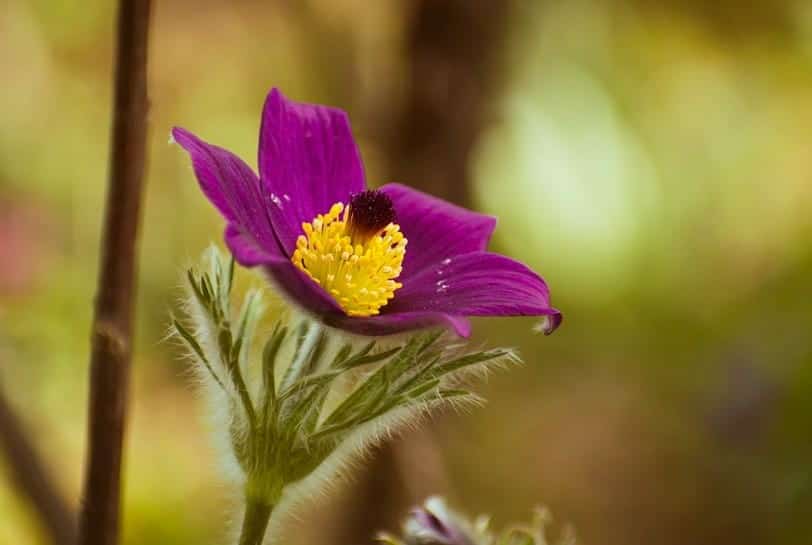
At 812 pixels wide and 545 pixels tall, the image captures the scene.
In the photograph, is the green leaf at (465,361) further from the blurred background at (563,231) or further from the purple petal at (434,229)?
the blurred background at (563,231)

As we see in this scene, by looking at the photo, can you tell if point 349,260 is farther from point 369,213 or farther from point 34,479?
point 34,479

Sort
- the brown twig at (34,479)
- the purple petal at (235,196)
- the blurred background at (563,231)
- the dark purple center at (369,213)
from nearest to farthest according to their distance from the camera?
the purple petal at (235,196) < the dark purple center at (369,213) < the brown twig at (34,479) < the blurred background at (563,231)

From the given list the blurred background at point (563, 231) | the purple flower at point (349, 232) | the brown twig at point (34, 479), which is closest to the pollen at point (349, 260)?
the purple flower at point (349, 232)

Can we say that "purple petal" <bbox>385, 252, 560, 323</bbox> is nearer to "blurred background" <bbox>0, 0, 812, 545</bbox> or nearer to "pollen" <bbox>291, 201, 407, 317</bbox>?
"pollen" <bbox>291, 201, 407, 317</bbox>

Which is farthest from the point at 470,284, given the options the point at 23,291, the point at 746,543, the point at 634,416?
the point at 634,416

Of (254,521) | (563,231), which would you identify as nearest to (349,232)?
(254,521)

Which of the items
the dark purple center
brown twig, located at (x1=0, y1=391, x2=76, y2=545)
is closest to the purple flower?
the dark purple center

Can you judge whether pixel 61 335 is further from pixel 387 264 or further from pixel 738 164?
pixel 387 264

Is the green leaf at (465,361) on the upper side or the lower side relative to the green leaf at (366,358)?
upper
